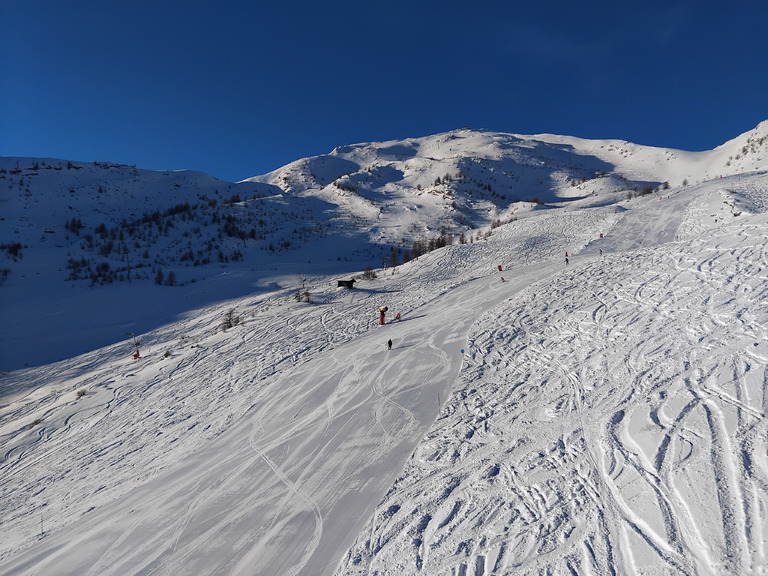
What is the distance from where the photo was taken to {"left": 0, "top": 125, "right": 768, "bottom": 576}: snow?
4.71m

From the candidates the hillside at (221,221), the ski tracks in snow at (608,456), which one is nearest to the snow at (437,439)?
the ski tracks in snow at (608,456)

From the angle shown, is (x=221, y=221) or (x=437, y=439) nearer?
(x=437, y=439)

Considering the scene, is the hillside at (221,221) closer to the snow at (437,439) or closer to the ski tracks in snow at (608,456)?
the snow at (437,439)

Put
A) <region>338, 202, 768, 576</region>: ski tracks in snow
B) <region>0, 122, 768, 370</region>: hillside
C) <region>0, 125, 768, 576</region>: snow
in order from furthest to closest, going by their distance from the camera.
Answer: <region>0, 122, 768, 370</region>: hillside, <region>0, 125, 768, 576</region>: snow, <region>338, 202, 768, 576</region>: ski tracks in snow

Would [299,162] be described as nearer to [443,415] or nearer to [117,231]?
[117,231]

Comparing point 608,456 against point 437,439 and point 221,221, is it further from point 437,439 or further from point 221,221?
point 221,221

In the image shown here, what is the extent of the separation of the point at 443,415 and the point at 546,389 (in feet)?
8.27

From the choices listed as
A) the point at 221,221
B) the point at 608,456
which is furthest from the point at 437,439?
the point at 221,221

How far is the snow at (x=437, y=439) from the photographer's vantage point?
185 inches

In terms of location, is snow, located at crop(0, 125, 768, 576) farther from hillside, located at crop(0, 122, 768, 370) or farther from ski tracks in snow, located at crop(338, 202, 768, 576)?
hillside, located at crop(0, 122, 768, 370)

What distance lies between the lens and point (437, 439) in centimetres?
745

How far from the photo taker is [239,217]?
149 feet

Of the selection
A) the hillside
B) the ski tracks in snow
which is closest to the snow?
the ski tracks in snow

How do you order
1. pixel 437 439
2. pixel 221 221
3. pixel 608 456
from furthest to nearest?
pixel 221 221
pixel 437 439
pixel 608 456
